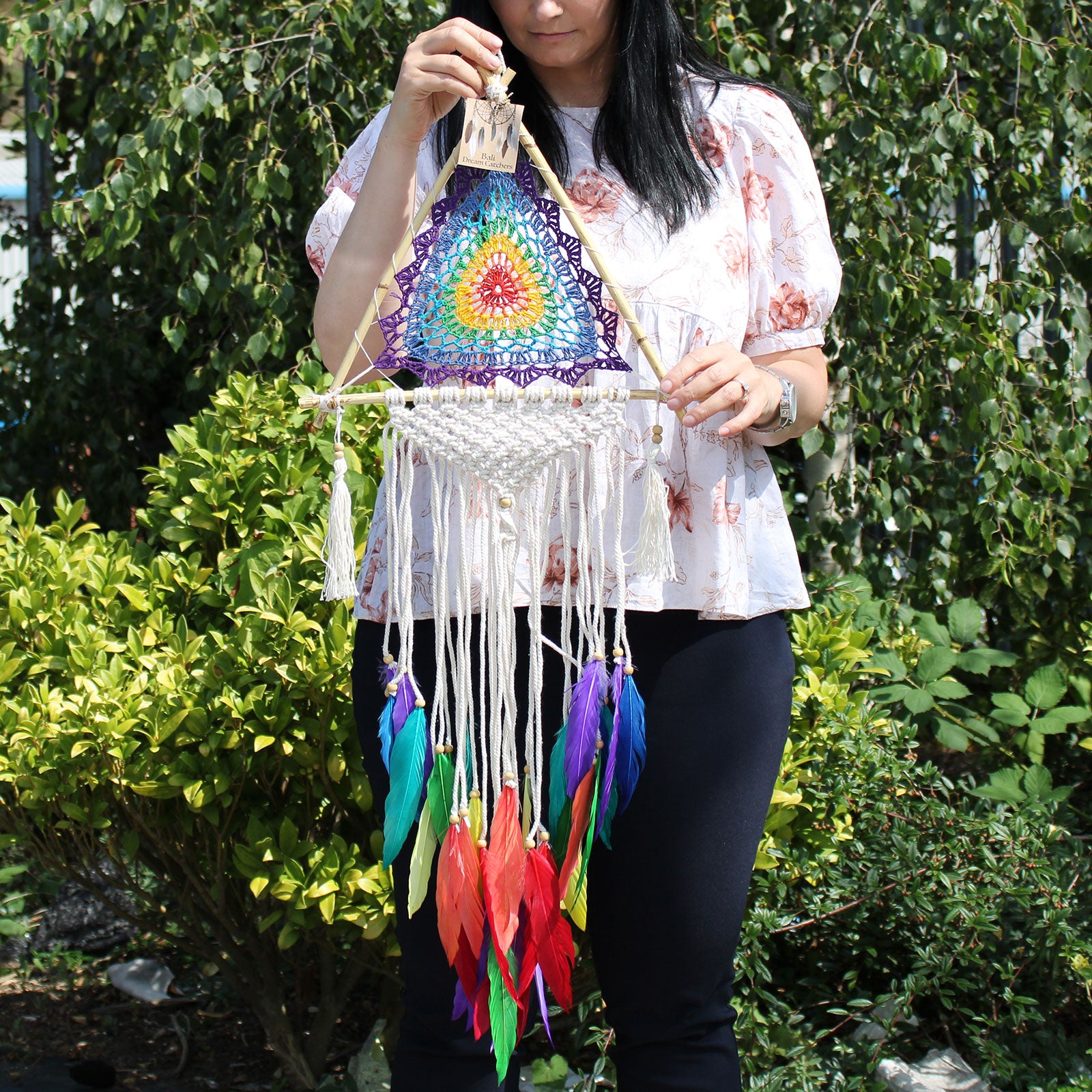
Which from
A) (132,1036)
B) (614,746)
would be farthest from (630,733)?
(132,1036)

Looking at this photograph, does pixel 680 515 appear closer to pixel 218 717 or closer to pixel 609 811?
pixel 609 811

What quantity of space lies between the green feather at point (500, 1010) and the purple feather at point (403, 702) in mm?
249

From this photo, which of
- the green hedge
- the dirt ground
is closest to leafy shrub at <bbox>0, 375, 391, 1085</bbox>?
the green hedge

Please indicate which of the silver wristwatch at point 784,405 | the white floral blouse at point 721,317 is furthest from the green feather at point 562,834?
the silver wristwatch at point 784,405

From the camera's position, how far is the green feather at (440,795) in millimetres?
1293

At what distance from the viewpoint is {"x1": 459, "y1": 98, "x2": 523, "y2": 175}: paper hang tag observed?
126 centimetres

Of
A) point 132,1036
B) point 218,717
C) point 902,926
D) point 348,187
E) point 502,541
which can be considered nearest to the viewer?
point 502,541

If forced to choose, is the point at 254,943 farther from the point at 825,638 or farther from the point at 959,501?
the point at 959,501

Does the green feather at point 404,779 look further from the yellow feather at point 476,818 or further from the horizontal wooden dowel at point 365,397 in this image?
the horizontal wooden dowel at point 365,397

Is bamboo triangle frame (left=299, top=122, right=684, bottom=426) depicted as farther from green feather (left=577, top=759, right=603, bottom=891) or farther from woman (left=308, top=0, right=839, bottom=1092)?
green feather (left=577, top=759, right=603, bottom=891)

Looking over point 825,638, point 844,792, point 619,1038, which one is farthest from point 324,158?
point 619,1038

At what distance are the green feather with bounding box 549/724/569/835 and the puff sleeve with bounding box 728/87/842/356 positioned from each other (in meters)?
0.49

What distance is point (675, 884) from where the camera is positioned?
4.25 ft

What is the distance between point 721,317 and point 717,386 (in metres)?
0.16
